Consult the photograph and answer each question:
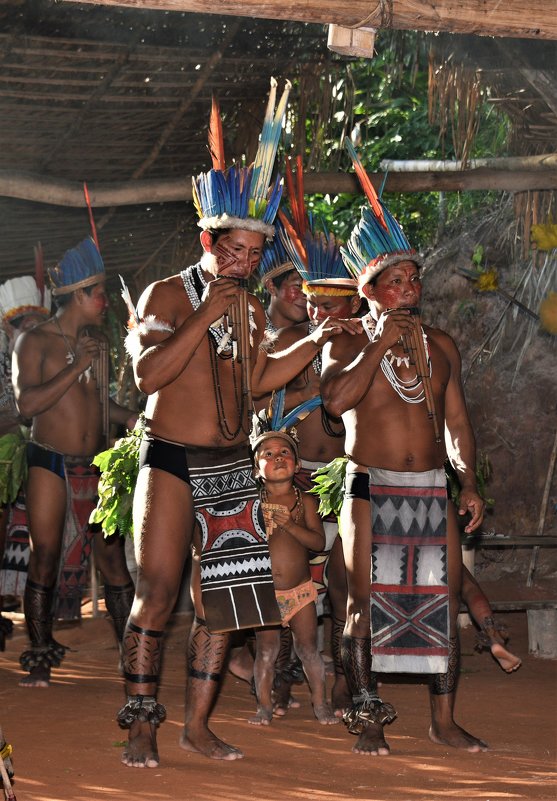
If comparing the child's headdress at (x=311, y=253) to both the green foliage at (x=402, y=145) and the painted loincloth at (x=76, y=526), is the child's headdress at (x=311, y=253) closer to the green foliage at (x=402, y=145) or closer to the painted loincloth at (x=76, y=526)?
the painted loincloth at (x=76, y=526)

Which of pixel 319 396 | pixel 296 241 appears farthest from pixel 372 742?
pixel 296 241

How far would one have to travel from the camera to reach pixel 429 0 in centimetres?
485

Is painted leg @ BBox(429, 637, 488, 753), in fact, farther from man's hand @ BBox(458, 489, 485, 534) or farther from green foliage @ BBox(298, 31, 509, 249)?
green foliage @ BBox(298, 31, 509, 249)

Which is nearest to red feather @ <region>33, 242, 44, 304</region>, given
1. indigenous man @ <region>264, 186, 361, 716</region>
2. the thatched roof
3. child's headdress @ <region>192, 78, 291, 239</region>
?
the thatched roof

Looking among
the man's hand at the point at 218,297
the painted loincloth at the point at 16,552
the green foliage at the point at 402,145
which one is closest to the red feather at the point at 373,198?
the man's hand at the point at 218,297

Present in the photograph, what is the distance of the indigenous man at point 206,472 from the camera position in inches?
186

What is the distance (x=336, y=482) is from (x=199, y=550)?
41.2 inches

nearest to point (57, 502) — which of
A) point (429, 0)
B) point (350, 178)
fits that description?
point (350, 178)

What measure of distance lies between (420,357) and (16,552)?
11.0 ft

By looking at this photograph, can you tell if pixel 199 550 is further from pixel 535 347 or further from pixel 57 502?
pixel 535 347

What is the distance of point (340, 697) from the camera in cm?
591

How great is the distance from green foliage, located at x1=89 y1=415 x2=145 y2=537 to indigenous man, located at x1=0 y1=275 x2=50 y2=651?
1.38 meters

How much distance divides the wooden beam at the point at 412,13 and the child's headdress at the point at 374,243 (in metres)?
0.64

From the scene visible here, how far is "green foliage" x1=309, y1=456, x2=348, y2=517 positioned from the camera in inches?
226
